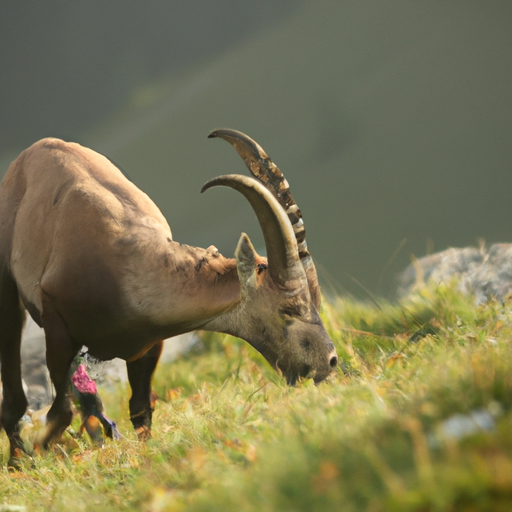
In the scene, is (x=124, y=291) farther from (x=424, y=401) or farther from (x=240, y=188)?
(x=424, y=401)

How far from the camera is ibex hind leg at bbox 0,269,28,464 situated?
14.7 feet

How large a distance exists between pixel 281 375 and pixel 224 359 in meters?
3.35

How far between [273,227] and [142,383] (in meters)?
1.71

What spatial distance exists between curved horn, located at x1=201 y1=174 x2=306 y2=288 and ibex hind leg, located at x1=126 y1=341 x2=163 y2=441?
1.32 m

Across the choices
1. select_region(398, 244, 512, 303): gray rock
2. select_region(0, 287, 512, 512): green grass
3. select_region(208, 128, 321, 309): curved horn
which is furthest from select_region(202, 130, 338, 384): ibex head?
select_region(398, 244, 512, 303): gray rock

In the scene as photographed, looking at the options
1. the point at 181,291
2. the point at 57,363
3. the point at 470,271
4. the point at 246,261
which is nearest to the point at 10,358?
the point at 57,363

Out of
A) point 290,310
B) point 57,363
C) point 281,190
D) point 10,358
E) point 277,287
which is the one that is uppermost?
point 281,190

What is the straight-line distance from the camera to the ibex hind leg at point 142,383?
4.39 m

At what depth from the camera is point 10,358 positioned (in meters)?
4.57

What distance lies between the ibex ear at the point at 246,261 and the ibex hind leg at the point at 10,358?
179cm

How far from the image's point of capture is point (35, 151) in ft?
15.4

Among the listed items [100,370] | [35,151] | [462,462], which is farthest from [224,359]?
[462,462]

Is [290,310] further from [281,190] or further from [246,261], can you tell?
[281,190]

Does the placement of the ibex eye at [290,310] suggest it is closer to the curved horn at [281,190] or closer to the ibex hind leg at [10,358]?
the curved horn at [281,190]
